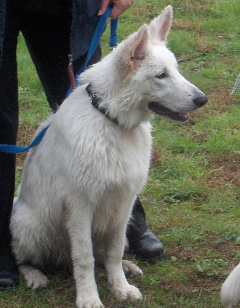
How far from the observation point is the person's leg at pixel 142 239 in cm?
328

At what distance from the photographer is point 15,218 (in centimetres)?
308

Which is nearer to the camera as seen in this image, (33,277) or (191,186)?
(33,277)

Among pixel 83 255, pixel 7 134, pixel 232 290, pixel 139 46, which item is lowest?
pixel 83 255

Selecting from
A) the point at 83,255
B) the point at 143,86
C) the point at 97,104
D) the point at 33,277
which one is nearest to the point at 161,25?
the point at 143,86

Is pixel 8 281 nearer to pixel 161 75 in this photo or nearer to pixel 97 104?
pixel 97 104

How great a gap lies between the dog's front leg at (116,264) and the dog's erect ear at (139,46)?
0.92 m

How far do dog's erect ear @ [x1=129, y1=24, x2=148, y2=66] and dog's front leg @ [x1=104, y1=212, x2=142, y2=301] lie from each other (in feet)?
3.02

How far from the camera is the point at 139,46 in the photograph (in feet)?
8.34

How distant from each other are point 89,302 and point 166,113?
104cm

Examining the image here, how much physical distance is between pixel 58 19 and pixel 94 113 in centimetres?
61

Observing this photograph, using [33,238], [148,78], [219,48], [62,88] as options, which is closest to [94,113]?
[148,78]

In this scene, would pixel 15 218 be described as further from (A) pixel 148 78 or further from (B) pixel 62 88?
(A) pixel 148 78

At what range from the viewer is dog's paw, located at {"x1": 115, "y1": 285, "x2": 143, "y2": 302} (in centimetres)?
285

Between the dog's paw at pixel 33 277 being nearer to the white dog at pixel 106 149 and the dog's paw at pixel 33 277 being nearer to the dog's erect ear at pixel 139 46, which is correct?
the white dog at pixel 106 149
